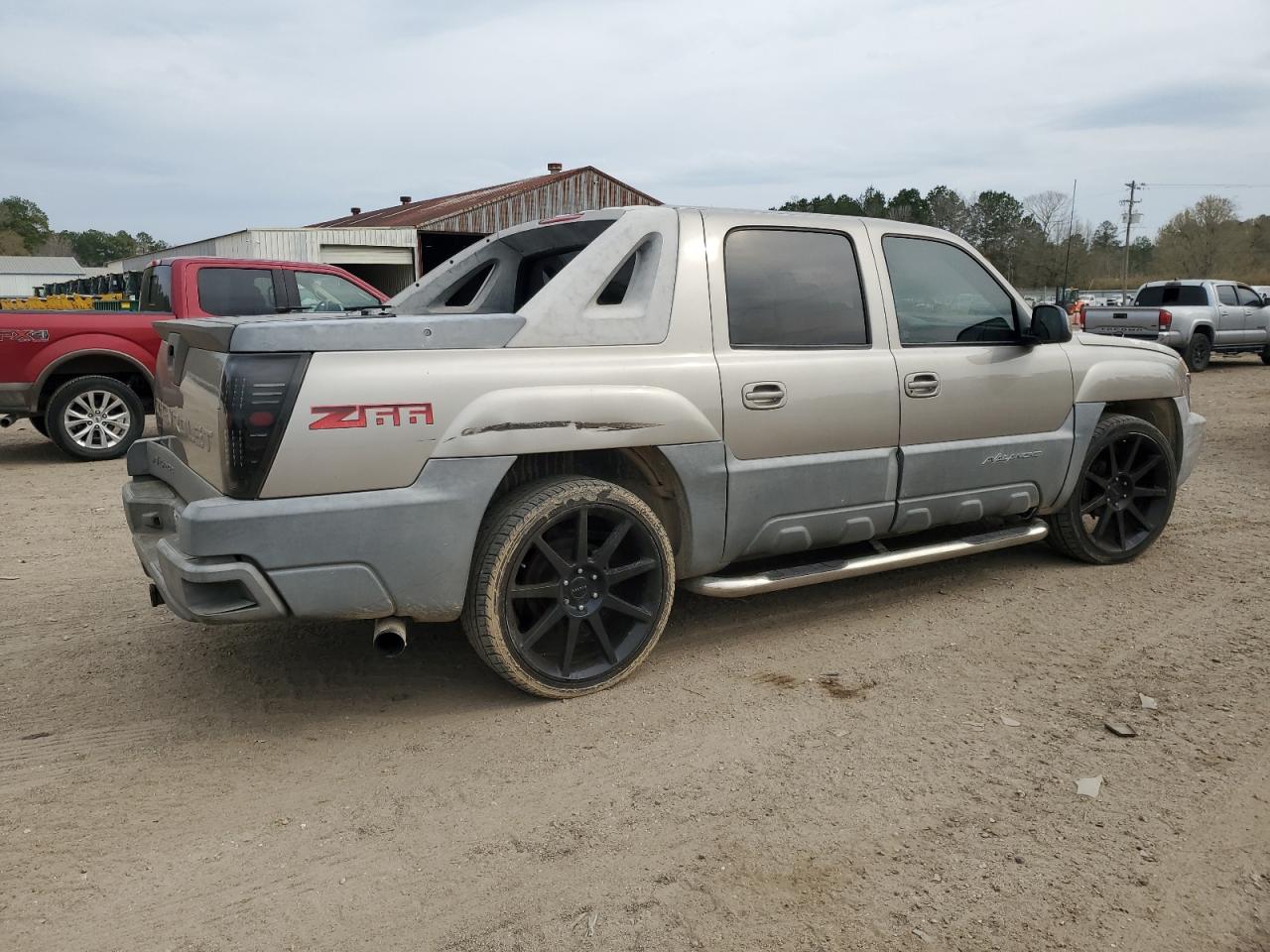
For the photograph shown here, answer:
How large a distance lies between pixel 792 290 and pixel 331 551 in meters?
2.20

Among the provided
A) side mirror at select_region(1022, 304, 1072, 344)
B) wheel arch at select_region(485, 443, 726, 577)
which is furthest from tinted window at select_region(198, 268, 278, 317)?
side mirror at select_region(1022, 304, 1072, 344)

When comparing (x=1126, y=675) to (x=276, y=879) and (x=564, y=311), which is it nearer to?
(x=564, y=311)

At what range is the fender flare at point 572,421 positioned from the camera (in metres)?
3.27

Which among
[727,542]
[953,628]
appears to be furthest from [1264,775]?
[727,542]

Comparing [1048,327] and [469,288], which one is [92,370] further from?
[1048,327]

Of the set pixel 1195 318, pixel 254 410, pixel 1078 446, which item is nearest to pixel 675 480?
pixel 254 410

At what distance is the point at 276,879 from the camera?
2.58 m

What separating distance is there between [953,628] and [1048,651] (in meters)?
0.43

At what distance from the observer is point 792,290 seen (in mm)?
4102

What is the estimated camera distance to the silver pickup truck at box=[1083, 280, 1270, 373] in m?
17.0

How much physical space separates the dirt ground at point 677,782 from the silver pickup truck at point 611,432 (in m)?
0.40

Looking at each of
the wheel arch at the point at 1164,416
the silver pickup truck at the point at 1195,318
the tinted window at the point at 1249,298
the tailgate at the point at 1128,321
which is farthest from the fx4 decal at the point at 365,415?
the tinted window at the point at 1249,298

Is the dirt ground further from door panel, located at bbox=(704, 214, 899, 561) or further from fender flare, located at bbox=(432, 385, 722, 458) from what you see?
fender flare, located at bbox=(432, 385, 722, 458)

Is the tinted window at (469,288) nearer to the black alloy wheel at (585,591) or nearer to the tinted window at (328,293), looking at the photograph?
the black alloy wheel at (585,591)
